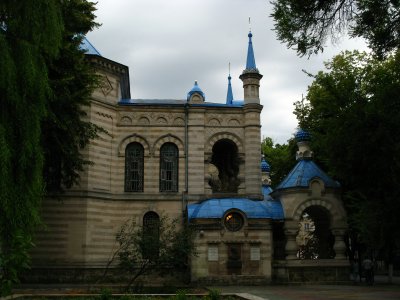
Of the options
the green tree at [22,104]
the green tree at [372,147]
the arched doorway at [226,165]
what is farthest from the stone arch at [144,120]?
the green tree at [22,104]

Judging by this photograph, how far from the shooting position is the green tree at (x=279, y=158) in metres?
36.1

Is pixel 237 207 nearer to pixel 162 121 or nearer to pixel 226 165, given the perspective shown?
pixel 162 121

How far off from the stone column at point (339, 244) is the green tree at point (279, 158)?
33.5ft

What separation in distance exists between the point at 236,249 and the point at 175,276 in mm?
3290

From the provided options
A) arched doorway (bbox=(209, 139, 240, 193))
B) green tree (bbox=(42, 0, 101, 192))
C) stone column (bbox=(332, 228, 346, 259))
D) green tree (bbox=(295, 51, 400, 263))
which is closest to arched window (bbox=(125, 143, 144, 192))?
arched doorway (bbox=(209, 139, 240, 193))

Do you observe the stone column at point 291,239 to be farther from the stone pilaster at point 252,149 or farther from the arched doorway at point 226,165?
the arched doorway at point 226,165

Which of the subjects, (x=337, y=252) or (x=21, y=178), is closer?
(x=21, y=178)

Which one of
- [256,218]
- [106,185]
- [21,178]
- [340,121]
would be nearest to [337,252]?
[256,218]

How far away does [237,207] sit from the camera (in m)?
25.2

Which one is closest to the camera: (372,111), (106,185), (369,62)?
(372,111)

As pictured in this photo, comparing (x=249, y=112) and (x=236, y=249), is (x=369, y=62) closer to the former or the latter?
(x=249, y=112)

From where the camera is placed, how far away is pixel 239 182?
27.9 metres

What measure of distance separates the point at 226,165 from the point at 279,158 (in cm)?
1353

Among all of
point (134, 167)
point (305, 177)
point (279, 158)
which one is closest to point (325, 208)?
point (305, 177)
